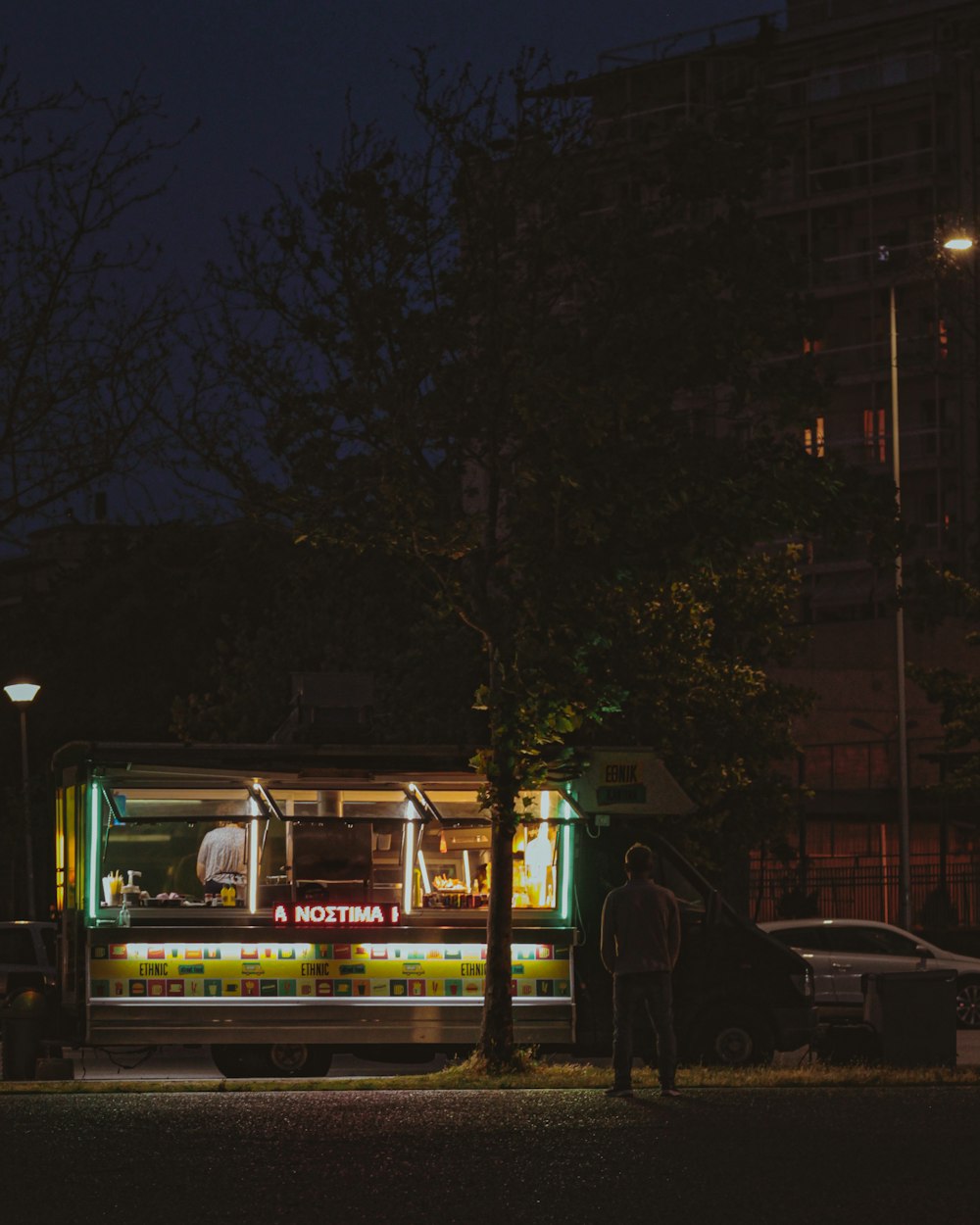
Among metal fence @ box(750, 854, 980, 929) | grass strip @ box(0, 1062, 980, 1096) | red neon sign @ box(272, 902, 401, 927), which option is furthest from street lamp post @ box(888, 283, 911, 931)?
grass strip @ box(0, 1062, 980, 1096)

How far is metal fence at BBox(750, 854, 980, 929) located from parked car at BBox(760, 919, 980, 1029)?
11691 mm

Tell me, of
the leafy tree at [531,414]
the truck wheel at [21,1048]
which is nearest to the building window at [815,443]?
the leafy tree at [531,414]

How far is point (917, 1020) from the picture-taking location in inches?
672

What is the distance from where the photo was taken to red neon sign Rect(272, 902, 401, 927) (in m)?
18.3

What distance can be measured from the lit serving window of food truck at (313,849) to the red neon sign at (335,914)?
27 mm

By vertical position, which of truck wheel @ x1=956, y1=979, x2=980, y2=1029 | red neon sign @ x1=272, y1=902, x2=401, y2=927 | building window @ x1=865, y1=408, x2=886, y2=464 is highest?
building window @ x1=865, y1=408, x2=886, y2=464

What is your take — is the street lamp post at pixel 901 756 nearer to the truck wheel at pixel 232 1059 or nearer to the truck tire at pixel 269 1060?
the truck tire at pixel 269 1060

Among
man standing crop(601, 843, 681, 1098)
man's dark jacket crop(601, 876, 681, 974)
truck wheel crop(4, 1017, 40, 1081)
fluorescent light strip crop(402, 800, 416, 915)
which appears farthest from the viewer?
fluorescent light strip crop(402, 800, 416, 915)

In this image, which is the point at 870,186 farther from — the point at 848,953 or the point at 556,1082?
the point at 556,1082

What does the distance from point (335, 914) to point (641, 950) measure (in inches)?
166

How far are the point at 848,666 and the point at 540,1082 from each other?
121ft

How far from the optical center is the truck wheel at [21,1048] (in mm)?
17625

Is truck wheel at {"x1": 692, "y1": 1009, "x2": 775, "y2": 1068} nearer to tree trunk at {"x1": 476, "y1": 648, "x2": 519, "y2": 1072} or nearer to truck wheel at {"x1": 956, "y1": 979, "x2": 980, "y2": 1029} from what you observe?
tree trunk at {"x1": 476, "y1": 648, "x2": 519, "y2": 1072}

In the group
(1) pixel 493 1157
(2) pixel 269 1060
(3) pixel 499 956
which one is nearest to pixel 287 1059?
(2) pixel 269 1060
